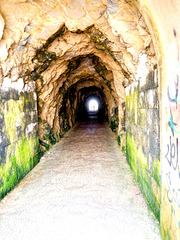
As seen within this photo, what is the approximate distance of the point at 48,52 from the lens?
559 centimetres

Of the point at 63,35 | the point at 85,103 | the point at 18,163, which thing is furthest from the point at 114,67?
the point at 85,103

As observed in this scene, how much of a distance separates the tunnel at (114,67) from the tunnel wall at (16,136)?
19mm

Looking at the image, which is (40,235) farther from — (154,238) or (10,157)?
(10,157)

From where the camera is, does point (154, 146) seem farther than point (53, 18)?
No

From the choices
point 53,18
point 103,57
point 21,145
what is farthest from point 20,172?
point 103,57

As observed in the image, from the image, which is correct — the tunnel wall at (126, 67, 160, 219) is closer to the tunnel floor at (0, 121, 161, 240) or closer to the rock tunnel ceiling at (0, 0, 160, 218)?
the rock tunnel ceiling at (0, 0, 160, 218)

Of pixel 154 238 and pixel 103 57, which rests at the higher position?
pixel 103 57

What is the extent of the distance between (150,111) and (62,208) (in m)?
2.24

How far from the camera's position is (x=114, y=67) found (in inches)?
260

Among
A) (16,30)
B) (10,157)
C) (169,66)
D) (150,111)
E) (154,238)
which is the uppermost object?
(16,30)

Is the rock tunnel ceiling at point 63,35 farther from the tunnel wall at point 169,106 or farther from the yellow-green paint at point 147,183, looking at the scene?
the yellow-green paint at point 147,183

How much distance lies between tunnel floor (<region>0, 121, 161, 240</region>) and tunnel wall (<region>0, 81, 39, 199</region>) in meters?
0.28

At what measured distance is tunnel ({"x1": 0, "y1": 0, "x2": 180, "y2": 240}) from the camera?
217cm

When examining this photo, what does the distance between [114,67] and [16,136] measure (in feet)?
12.8
